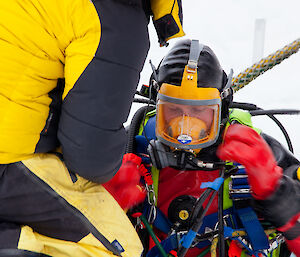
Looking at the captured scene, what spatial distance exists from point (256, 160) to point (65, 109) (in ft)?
2.40

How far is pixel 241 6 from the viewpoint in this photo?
718 centimetres

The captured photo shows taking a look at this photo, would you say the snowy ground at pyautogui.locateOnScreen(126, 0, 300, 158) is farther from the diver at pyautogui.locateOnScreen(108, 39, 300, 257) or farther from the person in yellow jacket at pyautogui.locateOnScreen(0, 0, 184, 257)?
the person in yellow jacket at pyautogui.locateOnScreen(0, 0, 184, 257)

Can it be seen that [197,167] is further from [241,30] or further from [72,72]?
[241,30]

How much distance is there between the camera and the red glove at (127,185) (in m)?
1.33

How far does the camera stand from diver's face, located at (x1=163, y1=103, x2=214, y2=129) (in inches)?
56.3

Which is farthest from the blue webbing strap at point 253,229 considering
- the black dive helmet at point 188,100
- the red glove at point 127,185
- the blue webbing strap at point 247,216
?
the red glove at point 127,185

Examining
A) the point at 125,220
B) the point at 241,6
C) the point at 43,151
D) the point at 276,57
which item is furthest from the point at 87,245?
the point at 241,6

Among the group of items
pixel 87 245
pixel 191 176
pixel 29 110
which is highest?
pixel 29 110

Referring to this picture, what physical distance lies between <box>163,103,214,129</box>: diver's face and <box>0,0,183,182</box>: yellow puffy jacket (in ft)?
2.09

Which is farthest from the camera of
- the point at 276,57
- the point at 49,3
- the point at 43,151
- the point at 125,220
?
the point at 276,57

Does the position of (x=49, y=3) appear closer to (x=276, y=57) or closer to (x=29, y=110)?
(x=29, y=110)

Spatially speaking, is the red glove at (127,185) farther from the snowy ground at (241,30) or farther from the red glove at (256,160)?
the snowy ground at (241,30)

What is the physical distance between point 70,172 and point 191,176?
86cm

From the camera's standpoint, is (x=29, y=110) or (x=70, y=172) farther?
(x=70, y=172)
